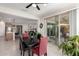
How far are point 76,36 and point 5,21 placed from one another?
2.05 m

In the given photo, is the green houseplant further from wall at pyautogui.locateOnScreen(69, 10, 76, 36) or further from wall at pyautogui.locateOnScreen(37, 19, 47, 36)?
wall at pyautogui.locateOnScreen(37, 19, 47, 36)

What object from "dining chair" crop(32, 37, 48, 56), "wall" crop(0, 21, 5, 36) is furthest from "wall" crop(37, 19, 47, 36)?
"wall" crop(0, 21, 5, 36)

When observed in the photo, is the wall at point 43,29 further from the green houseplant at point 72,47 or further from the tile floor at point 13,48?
the green houseplant at point 72,47

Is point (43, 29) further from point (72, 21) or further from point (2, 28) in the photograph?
point (2, 28)

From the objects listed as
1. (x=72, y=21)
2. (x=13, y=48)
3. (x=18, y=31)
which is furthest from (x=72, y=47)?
(x=13, y=48)

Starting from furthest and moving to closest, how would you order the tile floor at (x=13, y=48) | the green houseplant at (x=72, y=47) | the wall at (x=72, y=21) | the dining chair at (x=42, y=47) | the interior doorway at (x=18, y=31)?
1. the dining chair at (x=42, y=47)
2. the interior doorway at (x=18, y=31)
3. the tile floor at (x=13, y=48)
4. the wall at (x=72, y=21)
5. the green houseplant at (x=72, y=47)

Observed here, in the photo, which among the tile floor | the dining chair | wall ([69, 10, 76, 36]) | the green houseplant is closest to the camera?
the green houseplant

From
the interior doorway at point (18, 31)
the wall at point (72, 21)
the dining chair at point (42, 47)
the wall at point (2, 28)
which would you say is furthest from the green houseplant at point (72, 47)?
the wall at point (2, 28)

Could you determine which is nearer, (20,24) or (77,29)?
(77,29)

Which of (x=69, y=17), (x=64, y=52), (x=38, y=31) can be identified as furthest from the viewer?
(x=38, y=31)

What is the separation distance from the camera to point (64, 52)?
302cm

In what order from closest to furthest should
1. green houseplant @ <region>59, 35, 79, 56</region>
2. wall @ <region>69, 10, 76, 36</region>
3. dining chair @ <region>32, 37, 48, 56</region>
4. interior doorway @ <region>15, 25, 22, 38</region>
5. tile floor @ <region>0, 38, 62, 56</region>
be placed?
green houseplant @ <region>59, 35, 79, 56</region> → wall @ <region>69, 10, 76, 36</region> → tile floor @ <region>0, 38, 62, 56</region> → interior doorway @ <region>15, 25, 22, 38</region> → dining chair @ <region>32, 37, 48, 56</region>

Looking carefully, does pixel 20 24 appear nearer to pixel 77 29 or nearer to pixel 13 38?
pixel 13 38

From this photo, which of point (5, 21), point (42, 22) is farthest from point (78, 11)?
point (5, 21)
